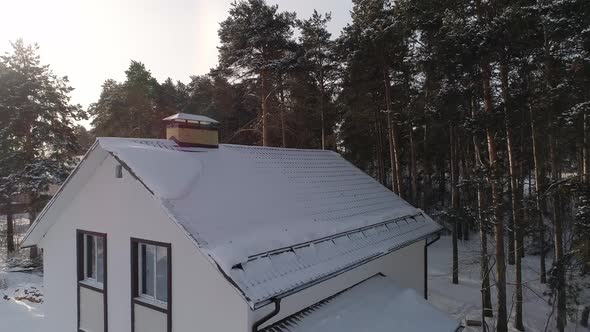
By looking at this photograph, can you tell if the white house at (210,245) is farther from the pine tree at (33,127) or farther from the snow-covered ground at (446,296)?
the pine tree at (33,127)

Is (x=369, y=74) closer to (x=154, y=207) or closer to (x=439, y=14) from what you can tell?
(x=439, y=14)

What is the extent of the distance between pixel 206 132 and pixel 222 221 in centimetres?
309

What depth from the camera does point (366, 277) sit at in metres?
9.04

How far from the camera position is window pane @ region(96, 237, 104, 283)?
8.23 metres

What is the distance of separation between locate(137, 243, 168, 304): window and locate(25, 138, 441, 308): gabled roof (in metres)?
1.30

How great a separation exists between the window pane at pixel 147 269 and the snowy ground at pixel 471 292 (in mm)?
10588

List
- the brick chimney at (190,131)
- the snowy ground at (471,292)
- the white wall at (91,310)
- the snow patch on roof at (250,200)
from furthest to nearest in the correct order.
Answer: the snowy ground at (471,292) → the brick chimney at (190,131) → the white wall at (91,310) → the snow patch on roof at (250,200)

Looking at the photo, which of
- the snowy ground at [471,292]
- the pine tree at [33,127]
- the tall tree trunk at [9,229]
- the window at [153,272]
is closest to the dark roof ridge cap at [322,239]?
the window at [153,272]

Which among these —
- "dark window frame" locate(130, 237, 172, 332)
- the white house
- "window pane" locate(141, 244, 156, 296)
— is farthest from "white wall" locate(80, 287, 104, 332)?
"window pane" locate(141, 244, 156, 296)

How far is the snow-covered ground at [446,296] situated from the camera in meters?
13.9

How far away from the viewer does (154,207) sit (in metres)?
6.95

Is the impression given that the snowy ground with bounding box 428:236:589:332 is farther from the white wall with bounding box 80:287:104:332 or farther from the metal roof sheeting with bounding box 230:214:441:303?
the white wall with bounding box 80:287:104:332

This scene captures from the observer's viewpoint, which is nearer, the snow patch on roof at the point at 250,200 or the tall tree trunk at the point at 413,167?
the snow patch on roof at the point at 250,200

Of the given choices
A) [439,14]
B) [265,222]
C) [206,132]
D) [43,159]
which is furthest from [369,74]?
[43,159]
